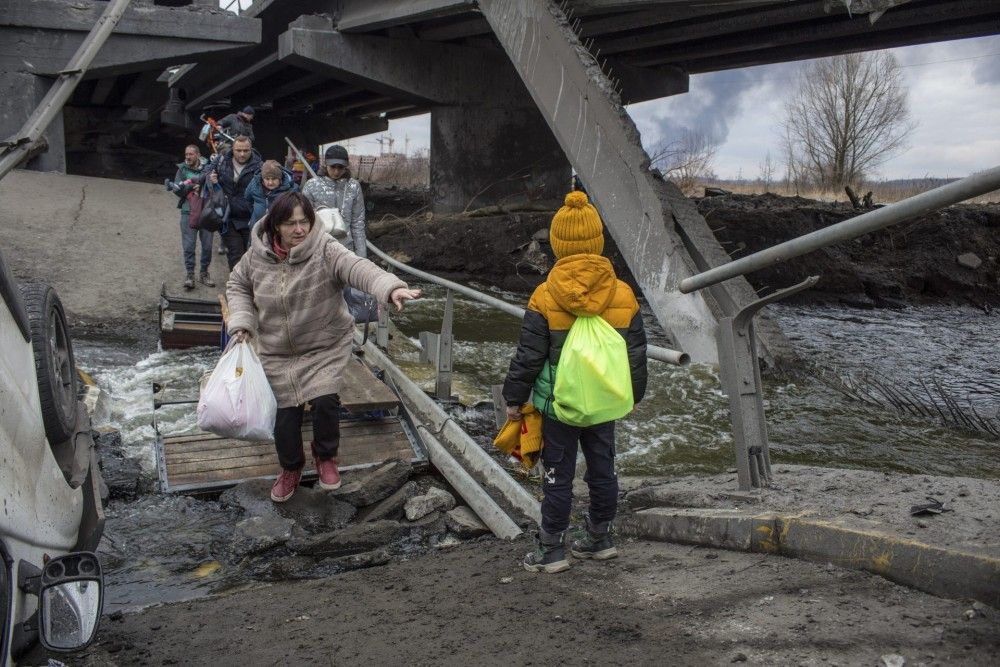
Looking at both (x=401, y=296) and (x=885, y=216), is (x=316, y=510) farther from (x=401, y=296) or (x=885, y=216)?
(x=885, y=216)

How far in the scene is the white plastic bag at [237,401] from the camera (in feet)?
14.4

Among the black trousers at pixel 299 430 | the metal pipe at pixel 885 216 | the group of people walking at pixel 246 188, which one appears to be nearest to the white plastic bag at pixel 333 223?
the group of people walking at pixel 246 188

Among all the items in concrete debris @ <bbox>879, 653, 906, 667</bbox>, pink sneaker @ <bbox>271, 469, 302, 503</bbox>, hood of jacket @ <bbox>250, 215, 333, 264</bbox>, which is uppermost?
hood of jacket @ <bbox>250, 215, 333, 264</bbox>

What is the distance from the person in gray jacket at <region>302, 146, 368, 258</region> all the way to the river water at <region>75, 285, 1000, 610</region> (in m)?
1.87

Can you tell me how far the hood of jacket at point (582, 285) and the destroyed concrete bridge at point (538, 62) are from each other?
22.2 feet

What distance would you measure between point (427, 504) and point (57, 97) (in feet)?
9.88

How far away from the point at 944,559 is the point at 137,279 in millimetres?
10575

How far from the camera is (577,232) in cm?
378

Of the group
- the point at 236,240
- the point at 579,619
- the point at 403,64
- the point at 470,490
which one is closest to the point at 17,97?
the point at 403,64

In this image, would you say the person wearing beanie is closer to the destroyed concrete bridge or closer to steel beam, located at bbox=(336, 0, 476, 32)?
the destroyed concrete bridge

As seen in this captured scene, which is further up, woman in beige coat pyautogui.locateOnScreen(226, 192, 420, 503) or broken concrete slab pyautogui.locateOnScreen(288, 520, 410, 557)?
woman in beige coat pyautogui.locateOnScreen(226, 192, 420, 503)

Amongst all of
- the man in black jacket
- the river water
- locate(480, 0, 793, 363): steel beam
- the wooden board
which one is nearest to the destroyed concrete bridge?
locate(480, 0, 793, 363): steel beam

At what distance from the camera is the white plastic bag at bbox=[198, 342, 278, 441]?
4.40 meters

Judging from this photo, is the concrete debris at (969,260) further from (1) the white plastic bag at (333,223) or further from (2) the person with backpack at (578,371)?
(2) the person with backpack at (578,371)
